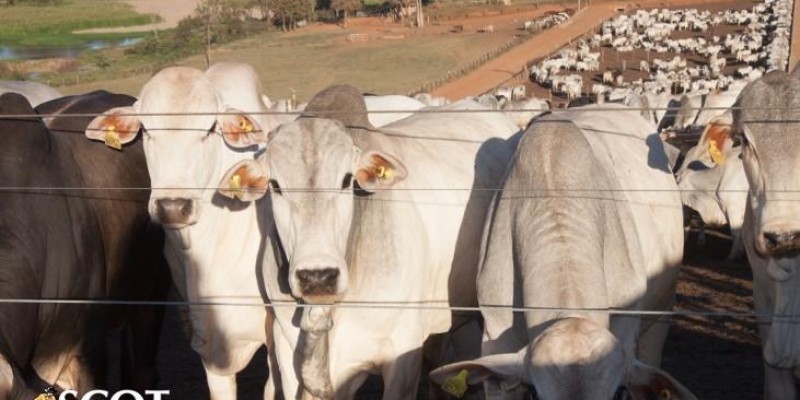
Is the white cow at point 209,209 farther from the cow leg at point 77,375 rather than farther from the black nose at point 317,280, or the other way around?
the black nose at point 317,280

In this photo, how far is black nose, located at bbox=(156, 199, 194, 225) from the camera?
7.73m

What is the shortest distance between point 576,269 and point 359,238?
149 centimetres

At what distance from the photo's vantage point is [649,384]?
5879 millimetres

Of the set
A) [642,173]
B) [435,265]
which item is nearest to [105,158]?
[435,265]

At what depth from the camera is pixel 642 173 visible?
876 centimetres

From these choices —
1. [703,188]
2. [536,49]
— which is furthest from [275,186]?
[536,49]

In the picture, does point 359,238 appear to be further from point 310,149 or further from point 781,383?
point 781,383

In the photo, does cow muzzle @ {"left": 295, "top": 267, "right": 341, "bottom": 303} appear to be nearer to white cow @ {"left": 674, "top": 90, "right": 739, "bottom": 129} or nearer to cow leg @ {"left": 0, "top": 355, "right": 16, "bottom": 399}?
cow leg @ {"left": 0, "top": 355, "right": 16, "bottom": 399}

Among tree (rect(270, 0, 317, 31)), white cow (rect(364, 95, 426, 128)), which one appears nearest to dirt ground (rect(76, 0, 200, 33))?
tree (rect(270, 0, 317, 31))

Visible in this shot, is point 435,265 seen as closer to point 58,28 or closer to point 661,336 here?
point 661,336

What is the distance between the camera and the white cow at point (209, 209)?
802 centimetres

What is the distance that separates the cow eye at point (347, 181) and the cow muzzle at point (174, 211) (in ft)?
3.33

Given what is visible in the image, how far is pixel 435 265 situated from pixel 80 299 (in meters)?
2.13

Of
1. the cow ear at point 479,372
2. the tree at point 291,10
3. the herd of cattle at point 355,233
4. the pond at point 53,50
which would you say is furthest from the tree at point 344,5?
the cow ear at point 479,372
